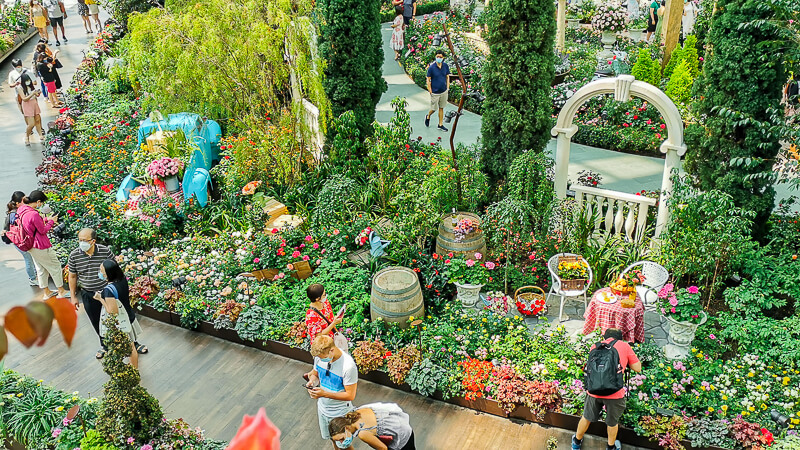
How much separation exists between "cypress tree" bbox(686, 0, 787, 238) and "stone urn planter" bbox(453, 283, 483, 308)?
3096 millimetres

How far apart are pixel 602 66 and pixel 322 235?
9.31 meters

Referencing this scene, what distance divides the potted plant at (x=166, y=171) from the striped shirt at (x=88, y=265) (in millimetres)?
3032

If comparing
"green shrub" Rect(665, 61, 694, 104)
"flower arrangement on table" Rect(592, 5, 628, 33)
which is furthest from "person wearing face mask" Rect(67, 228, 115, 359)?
"flower arrangement on table" Rect(592, 5, 628, 33)

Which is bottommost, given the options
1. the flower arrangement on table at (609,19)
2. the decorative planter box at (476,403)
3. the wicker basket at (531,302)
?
the decorative planter box at (476,403)

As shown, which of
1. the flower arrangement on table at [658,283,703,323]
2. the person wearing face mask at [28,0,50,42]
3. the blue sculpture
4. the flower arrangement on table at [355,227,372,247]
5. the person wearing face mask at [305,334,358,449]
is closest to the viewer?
the person wearing face mask at [305,334,358,449]

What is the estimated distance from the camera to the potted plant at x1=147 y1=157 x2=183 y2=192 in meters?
10.1

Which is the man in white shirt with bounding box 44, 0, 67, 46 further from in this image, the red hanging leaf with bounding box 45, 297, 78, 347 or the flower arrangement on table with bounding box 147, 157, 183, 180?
the red hanging leaf with bounding box 45, 297, 78, 347

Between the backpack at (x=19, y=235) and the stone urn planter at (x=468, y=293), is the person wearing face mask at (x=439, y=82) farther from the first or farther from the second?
the backpack at (x=19, y=235)

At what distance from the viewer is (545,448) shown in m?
6.24

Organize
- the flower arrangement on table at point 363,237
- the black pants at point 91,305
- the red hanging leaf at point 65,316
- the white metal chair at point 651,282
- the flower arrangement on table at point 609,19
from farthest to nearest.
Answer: the flower arrangement on table at point 609,19 < the flower arrangement on table at point 363,237 < the white metal chair at point 651,282 < the black pants at point 91,305 < the red hanging leaf at point 65,316

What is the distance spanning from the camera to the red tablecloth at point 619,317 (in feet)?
22.7

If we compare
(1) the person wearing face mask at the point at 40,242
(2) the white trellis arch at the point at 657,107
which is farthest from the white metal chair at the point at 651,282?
(1) the person wearing face mask at the point at 40,242

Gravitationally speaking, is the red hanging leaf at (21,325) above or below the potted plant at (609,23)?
above

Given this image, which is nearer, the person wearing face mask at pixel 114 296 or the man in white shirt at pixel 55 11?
the person wearing face mask at pixel 114 296
